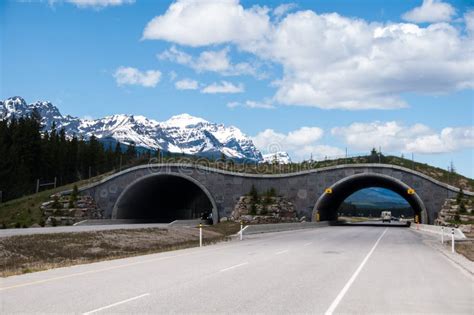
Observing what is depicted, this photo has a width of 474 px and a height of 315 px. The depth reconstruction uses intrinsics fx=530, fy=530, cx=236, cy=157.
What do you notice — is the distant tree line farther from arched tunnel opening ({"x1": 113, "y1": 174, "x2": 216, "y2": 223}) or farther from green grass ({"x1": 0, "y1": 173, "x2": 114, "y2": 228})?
green grass ({"x1": 0, "y1": 173, "x2": 114, "y2": 228})

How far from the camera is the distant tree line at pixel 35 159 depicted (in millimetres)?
89938

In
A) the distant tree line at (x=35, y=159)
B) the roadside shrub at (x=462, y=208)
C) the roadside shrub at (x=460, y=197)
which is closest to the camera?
the roadside shrub at (x=462, y=208)

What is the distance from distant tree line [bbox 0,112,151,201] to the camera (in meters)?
89.9

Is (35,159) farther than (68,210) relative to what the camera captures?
Yes

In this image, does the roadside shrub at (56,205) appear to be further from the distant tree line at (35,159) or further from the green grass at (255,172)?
the distant tree line at (35,159)

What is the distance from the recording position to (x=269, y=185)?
2589 inches

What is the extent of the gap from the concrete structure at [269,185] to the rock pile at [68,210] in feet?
5.01

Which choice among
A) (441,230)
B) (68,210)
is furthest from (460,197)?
(68,210)

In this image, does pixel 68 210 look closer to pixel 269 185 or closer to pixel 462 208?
pixel 269 185

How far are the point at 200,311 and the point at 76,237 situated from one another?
19728 millimetres

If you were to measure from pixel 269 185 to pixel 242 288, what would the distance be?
2105 inches

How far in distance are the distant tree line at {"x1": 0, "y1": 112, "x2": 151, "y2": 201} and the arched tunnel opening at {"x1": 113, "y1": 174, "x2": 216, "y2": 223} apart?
7.74 meters

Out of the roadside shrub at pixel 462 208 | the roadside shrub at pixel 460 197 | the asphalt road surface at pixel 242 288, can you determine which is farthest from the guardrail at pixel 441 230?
the asphalt road surface at pixel 242 288

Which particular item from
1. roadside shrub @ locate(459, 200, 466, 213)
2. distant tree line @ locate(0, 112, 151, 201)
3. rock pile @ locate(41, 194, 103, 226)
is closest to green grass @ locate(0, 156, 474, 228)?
rock pile @ locate(41, 194, 103, 226)
